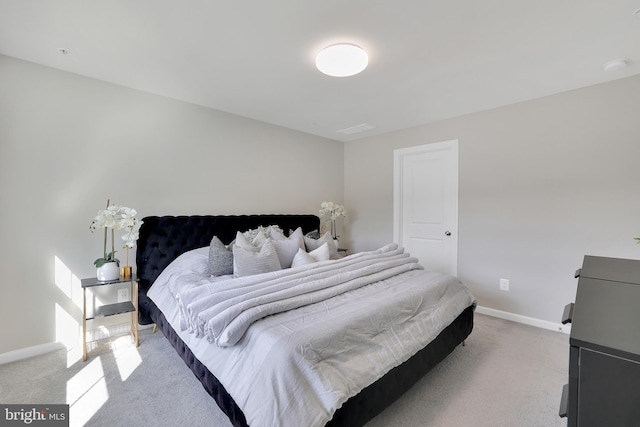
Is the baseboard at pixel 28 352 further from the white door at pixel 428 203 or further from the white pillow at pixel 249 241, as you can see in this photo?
the white door at pixel 428 203

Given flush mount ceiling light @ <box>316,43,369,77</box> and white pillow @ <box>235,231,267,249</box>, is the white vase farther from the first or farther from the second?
flush mount ceiling light @ <box>316,43,369,77</box>

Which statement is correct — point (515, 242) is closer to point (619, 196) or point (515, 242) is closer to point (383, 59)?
point (619, 196)

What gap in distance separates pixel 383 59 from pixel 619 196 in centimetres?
256

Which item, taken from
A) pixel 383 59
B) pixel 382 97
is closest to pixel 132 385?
pixel 383 59

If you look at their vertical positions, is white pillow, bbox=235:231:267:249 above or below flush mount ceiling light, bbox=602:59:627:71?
below

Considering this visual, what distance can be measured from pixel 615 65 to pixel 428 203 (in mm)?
2171

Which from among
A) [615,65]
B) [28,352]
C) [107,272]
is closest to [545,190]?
[615,65]

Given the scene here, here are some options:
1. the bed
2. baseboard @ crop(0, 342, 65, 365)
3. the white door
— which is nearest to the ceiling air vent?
the white door

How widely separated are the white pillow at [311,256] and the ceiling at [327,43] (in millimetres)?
1614

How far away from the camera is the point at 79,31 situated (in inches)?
74.0

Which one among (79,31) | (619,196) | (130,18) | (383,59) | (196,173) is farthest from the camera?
(196,173)

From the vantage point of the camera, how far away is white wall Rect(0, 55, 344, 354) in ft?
7.31

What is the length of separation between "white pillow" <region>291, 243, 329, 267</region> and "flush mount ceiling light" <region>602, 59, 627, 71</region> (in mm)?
2856

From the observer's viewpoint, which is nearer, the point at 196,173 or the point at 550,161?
the point at 550,161
